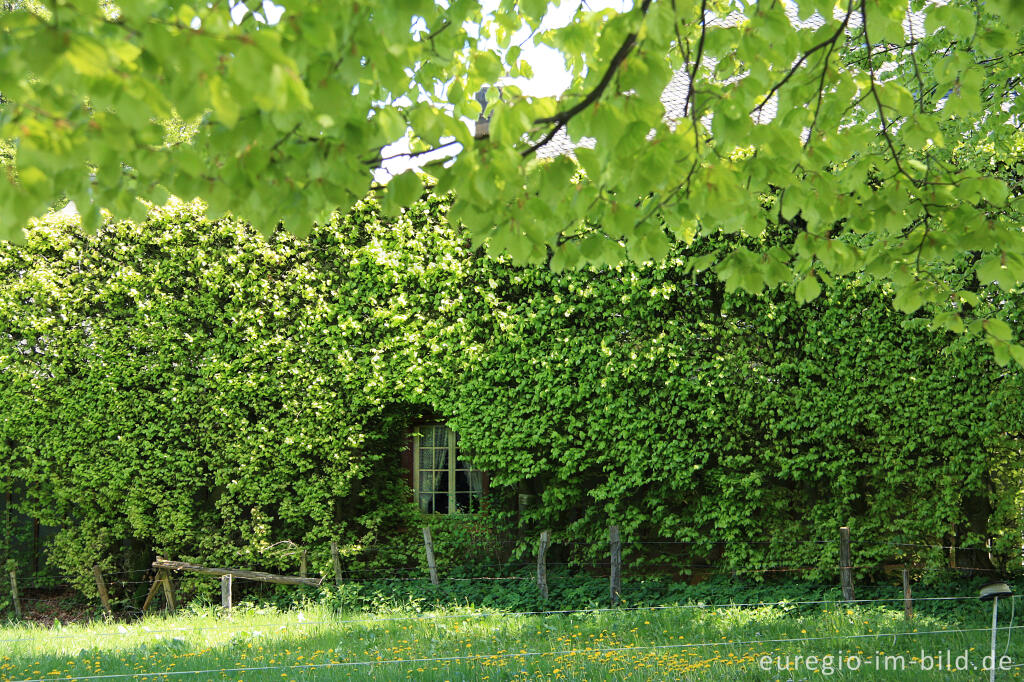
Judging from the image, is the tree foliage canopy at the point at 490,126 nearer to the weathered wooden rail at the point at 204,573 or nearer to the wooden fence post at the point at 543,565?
the wooden fence post at the point at 543,565

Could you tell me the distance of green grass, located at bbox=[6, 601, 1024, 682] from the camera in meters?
5.83

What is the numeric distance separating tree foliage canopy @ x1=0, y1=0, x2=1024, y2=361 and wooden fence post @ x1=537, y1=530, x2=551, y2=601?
610cm

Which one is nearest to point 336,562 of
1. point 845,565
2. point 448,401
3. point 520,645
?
point 448,401

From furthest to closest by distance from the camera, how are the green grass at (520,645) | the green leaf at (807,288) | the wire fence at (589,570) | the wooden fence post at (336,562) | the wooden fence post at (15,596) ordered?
the wooden fence post at (15,596) < the wooden fence post at (336,562) < the wire fence at (589,570) < the green grass at (520,645) < the green leaf at (807,288)

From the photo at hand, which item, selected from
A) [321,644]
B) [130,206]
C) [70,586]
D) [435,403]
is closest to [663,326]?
[435,403]

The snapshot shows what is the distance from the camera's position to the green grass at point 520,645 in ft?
19.1

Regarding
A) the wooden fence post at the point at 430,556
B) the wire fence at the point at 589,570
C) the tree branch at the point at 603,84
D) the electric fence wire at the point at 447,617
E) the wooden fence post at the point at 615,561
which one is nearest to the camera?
the tree branch at the point at 603,84

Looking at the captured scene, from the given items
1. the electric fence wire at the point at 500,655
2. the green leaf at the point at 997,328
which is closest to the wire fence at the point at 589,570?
the electric fence wire at the point at 500,655

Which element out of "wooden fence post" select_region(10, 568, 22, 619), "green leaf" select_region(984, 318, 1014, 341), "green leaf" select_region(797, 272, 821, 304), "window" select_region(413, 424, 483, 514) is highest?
"green leaf" select_region(797, 272, 821, 304)

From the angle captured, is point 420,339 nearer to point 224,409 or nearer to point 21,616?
point 224,409

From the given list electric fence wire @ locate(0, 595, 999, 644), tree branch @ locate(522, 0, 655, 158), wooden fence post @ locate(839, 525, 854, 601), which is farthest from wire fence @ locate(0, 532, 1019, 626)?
tree branch @ locate(522, 0, 655, 158)

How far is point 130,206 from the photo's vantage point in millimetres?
2771

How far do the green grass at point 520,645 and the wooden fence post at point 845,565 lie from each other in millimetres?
459

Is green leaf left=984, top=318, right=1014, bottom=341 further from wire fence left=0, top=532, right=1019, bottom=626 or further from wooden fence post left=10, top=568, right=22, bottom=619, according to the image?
wooden fence post left=10, top=568, right=22, bottom=619
